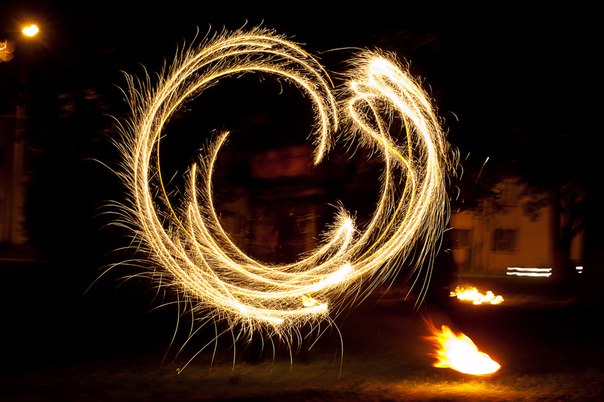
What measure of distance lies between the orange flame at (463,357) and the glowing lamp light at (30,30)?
6122mm

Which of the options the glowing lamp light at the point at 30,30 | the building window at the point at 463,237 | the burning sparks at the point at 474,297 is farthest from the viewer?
the building window at the point at 463,237

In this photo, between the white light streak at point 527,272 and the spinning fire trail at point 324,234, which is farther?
the white light streak at point 527,272

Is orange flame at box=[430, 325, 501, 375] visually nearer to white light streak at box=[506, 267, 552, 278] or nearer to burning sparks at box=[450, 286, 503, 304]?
burning sparks at box=[450, 286, 503, 304]

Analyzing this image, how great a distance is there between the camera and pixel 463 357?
8.70 m

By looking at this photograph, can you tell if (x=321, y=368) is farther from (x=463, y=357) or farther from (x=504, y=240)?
(x=504, y=240)

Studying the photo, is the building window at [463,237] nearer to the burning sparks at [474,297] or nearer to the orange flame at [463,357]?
the burning sparks at [474,297]

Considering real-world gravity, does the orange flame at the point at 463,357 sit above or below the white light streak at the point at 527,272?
below

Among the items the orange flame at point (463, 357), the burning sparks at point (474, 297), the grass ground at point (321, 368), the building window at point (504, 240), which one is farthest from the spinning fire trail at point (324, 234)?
the building window at point (504, 240)

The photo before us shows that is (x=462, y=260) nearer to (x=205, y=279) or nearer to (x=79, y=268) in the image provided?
(x=79, y=268)

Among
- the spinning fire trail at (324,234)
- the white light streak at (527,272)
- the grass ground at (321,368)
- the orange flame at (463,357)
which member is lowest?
the grass ground at (321,368)

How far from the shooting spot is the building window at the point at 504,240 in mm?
35250

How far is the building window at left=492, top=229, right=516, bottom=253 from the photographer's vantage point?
116ft

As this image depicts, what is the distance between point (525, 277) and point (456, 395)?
2634 cm

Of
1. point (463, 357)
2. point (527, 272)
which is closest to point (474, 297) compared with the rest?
point (463, 357)
